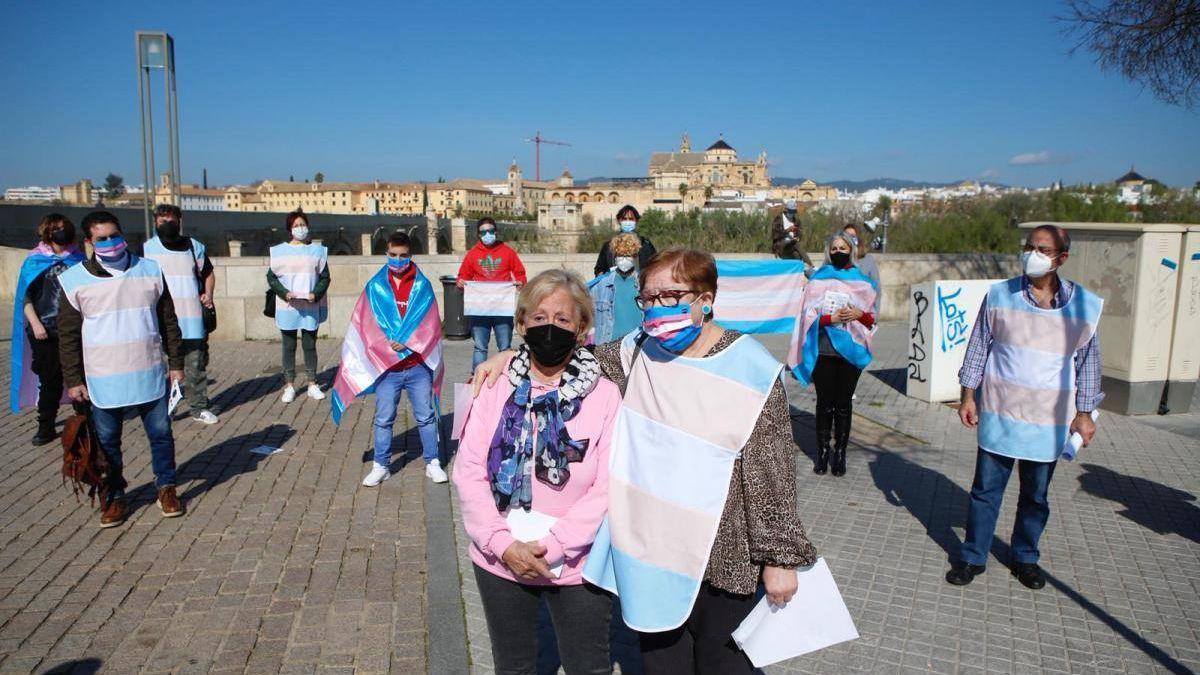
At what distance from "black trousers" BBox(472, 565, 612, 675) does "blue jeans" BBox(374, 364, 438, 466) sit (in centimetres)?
347

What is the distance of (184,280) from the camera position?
311 inches

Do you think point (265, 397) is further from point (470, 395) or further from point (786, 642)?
point (786, 642)

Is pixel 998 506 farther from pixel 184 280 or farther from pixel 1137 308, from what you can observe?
pixel 184 280

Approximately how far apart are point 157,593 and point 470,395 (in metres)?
2.63

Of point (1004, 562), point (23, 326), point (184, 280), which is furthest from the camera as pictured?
point (184, 280)

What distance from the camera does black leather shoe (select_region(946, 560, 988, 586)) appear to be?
15.4ft

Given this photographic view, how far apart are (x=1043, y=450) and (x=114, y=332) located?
5430 mm

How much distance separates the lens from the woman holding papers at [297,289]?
8.97m

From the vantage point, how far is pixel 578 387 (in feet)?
9.19

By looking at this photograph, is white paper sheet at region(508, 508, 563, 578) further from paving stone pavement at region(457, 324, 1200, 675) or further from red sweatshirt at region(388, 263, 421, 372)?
red sweatshirt at region(388, 263, 421, 372)

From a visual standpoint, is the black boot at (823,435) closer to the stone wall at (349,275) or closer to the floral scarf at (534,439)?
the floral scarf at (534,439)

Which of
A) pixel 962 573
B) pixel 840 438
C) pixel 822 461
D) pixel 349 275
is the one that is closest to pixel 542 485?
pixel 962 573

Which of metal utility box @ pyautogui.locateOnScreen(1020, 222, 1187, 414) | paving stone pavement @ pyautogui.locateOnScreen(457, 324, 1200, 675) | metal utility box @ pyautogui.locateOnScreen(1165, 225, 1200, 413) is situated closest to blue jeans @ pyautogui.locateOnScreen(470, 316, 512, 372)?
paving stone pavement @ pyautogui.locateOnScreen(457, 324, 1200, 675)

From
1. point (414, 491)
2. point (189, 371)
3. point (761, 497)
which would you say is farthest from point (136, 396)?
point (761, 497)
